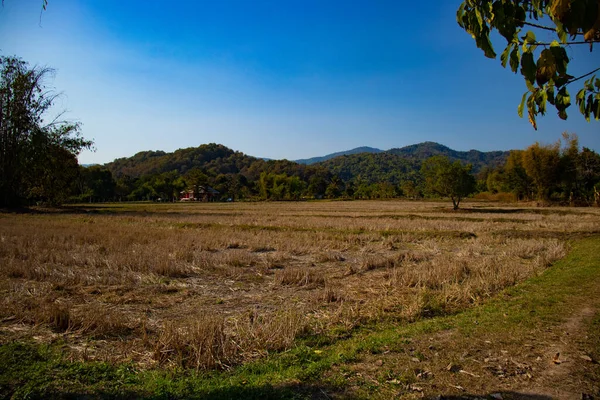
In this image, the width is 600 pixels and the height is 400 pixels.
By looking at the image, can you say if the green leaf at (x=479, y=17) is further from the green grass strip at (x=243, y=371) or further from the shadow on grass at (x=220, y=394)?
the green grass strip at (x=243, y=371)

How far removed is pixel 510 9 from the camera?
2.29 metres

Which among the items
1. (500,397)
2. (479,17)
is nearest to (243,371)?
(500,397)

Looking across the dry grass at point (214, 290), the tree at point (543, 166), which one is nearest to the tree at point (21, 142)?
the dry grass at point (214, 290)

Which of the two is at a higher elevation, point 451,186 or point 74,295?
point 451,186

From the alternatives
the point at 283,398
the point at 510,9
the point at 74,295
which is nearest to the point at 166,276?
the point at 74,295

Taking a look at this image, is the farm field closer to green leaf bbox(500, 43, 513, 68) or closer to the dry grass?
the dry grass

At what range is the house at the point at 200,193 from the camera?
12069 centimetres

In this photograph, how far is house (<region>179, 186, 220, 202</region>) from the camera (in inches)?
4751

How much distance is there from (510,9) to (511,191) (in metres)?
76.4

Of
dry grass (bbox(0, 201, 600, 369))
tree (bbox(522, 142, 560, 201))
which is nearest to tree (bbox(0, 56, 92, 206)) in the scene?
dry grass (bbox(0, 201, 600, 369))

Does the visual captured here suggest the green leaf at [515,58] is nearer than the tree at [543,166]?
Yes

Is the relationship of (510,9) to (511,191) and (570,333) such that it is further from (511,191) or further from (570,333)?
(511,191)

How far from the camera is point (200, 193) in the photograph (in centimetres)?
12406

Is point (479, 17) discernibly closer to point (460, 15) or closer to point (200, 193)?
point (460, 15)
